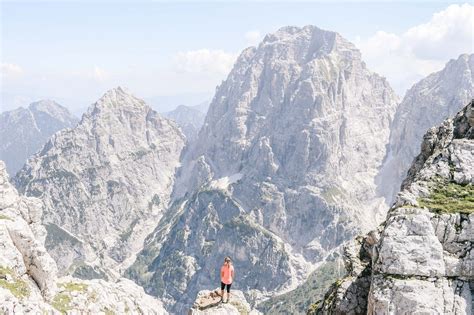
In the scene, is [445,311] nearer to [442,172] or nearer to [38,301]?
[442,172]

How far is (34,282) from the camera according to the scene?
65.6m

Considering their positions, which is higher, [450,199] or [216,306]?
[450,199]

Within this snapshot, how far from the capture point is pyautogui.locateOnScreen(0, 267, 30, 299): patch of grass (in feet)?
183

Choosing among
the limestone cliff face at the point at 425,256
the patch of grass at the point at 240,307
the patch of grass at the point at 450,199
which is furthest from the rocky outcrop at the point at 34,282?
the patch of grass at the point at 450,199

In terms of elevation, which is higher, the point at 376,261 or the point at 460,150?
the point at 460,150

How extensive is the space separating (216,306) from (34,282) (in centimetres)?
3284

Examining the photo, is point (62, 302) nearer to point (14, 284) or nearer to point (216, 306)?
point (14, 284)

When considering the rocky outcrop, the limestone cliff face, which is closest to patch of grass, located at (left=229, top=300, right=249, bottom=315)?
the limestone cliff face

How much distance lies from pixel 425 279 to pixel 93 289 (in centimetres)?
6529

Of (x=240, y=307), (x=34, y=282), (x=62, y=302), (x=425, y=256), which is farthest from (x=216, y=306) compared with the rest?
(x=62, y=302)

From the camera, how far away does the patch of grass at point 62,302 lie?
6662cm

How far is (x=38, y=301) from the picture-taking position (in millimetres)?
57562

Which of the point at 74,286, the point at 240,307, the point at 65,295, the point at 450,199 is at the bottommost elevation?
the point at 65,295

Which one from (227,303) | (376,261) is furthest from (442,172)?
(227,303)
